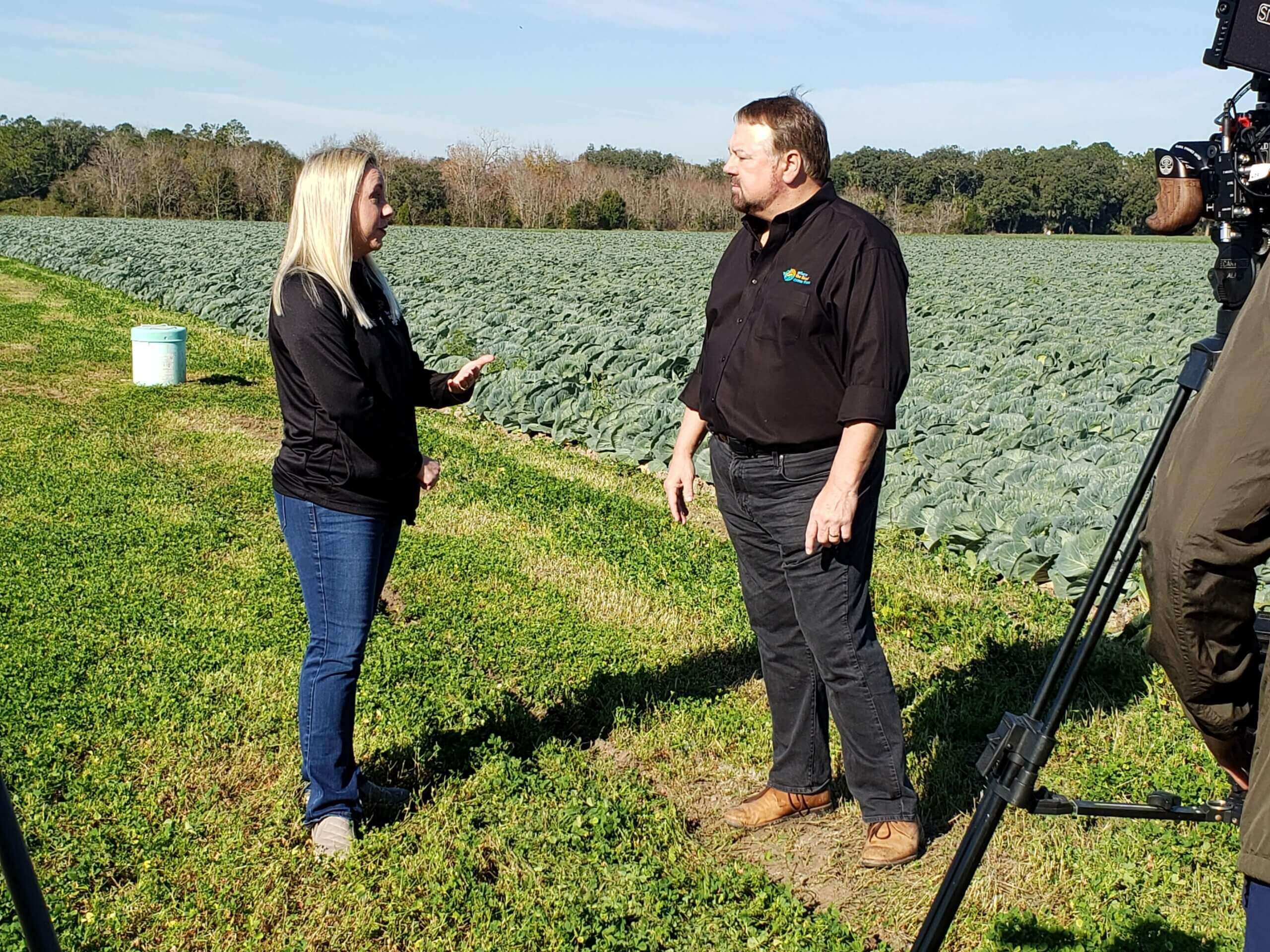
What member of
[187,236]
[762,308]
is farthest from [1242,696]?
[187,236]

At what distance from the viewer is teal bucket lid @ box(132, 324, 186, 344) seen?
12.1 meters

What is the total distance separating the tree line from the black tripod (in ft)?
194

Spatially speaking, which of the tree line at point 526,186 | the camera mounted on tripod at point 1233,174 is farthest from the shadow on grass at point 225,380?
the tree line at point 526,186

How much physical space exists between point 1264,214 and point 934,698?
123 inches

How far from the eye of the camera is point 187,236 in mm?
40000

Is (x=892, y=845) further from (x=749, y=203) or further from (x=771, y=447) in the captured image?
(x=749, y=203)

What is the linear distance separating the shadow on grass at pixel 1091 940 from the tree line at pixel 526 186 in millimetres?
58693

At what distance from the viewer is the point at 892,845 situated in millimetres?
3682

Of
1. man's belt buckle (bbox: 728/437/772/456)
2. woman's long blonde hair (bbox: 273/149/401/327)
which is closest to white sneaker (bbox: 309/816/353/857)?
woman's long blonde hair (bbox: 273/149/401/327)

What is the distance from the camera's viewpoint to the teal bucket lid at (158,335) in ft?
39.9

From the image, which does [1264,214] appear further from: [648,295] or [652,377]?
[648,295]

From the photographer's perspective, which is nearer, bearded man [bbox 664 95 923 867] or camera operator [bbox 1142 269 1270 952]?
camera operator [bbox 1142 269 1270 952]

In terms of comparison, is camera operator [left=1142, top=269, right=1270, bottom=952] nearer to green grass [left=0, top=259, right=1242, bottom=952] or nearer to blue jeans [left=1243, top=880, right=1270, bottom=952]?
blue jeans [left=1243, top=880, right=1270, bottom=952]

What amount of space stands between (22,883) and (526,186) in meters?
84.9
